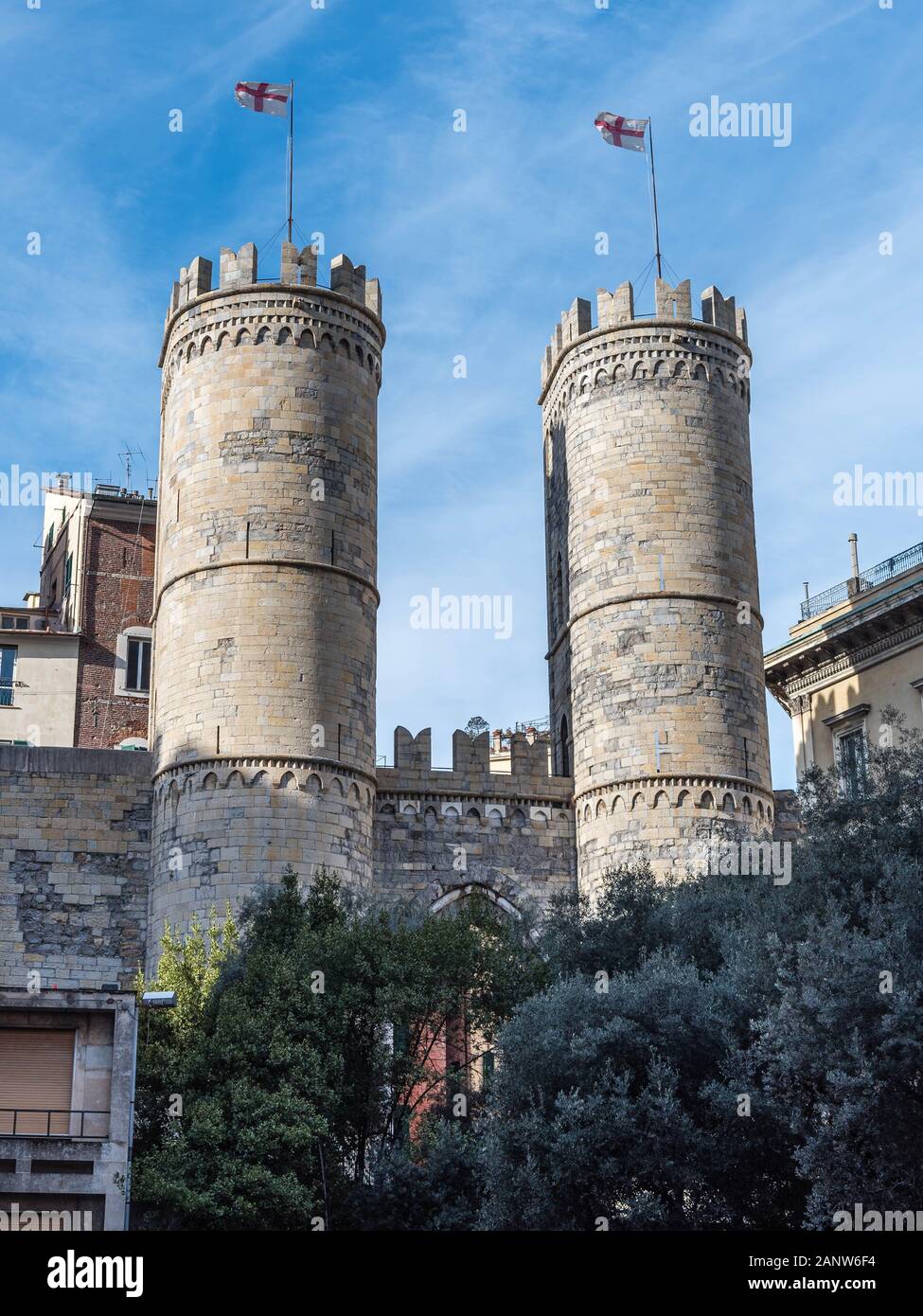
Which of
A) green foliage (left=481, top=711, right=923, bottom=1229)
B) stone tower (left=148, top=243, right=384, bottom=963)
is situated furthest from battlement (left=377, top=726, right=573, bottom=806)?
green foliage (left=481, top=711, right=923, bottom=1229)

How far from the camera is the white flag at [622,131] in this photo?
35062mm

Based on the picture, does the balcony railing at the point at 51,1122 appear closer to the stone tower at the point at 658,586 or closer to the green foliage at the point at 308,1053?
the green foliage at the point at 308,1053

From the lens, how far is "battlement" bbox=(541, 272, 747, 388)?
34.0 meters

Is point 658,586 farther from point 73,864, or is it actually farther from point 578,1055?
point 578,1055

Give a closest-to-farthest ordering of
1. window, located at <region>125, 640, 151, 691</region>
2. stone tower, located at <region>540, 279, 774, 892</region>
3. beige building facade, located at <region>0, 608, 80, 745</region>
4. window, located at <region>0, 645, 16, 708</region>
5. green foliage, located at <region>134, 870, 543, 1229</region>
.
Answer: green foliage, located at <region>134, 870, 543, 1229</region> → stone tower, located at <region>540, 279, 774, 892</region> → beige building facade, located at <region>0, 608, 80, 745</region> → window, located at <region>0, 645, 16, 708</region> → window, located at <region>125, 640, 151, 691</region>

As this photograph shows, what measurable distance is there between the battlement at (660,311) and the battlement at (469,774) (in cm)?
744

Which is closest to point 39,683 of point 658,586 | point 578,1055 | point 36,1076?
point 658,586

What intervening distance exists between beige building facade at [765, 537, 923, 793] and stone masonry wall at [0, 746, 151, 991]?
39.7 feet

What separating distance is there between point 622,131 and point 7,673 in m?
18.5

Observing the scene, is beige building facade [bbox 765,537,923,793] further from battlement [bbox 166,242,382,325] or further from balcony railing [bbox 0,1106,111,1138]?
balcony railing [bbox 0,1106,111,1138]

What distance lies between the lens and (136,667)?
1752 inches

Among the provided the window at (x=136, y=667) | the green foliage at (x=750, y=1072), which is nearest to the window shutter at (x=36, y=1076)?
the green foliage at (x=750, y=1072)
